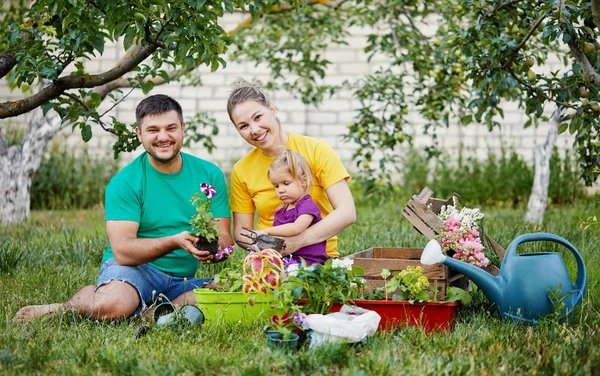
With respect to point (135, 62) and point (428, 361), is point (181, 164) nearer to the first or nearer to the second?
point (135, 62)

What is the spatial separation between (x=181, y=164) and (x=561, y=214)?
432 centimetres

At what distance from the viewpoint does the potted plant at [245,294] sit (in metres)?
3.07

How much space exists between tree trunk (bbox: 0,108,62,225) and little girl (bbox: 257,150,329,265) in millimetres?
4037

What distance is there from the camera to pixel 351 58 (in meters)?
9.66

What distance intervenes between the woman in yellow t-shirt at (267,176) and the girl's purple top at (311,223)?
6cm

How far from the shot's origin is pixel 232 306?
3.15m

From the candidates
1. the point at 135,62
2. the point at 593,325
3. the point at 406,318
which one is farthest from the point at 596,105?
the point at 135,62

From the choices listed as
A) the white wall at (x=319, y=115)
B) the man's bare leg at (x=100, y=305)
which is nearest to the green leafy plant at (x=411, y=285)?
the man's bare leg at (x=100, y=305)

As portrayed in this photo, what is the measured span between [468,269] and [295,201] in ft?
2.94

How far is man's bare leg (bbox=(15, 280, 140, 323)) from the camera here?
10.9 ft

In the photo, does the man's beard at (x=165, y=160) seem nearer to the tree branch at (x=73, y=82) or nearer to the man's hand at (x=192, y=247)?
the man's hand at (x=192, y=247)

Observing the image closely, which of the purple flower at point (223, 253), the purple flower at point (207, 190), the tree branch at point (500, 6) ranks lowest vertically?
the purple flower at point (223, 253)

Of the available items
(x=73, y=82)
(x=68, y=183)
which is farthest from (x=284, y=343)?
(x=68, y=183)

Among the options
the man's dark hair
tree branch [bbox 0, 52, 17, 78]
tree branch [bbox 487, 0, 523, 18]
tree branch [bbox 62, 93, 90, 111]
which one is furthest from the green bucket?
tree branch [bbox 487, 0, 523, 18]
